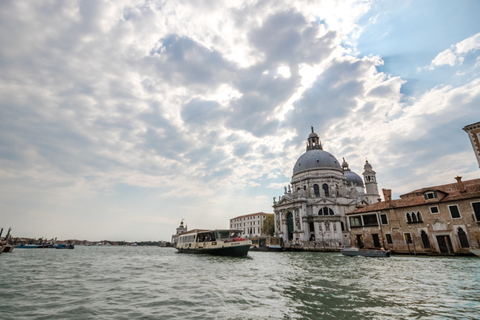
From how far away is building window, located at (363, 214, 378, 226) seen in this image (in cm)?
3278

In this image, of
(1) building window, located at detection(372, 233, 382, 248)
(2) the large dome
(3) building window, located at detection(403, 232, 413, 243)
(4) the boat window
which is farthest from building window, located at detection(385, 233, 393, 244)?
(2) the large dome

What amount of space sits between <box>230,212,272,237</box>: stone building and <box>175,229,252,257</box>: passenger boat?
55070 mm

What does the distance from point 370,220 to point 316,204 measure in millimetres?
18345

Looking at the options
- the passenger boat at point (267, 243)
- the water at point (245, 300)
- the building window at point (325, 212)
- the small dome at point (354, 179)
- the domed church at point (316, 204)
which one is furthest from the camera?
the small dome at point (354, 179)

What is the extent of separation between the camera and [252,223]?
9188cm

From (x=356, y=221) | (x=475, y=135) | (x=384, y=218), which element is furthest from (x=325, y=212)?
(x=475, y=135)

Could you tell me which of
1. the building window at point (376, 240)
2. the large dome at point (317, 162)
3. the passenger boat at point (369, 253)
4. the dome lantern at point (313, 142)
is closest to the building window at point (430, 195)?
the passenger boat at point (369, 253)

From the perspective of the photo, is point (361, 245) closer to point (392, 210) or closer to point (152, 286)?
point (392, 210)

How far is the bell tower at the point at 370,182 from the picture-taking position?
6488 cm

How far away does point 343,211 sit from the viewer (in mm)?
51625

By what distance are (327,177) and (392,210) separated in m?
25.1

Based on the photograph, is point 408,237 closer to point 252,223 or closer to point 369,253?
point 369,253

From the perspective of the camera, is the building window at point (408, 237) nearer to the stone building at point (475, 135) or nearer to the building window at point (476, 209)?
the building window at point (476, 209)

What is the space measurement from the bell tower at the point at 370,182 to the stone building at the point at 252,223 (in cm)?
3666
